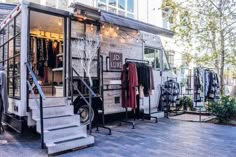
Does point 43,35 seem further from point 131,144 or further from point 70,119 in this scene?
point 131,144

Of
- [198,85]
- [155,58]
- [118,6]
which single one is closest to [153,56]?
[155,58]

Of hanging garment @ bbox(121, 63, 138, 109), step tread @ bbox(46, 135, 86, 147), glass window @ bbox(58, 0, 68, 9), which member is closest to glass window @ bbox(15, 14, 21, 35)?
step tread @ bbox(46, 135, 86, 147)

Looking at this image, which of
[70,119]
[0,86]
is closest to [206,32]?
[70,119]

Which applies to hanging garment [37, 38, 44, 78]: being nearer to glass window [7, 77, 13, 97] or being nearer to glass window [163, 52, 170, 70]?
glass window [7, 77, 13, 97]

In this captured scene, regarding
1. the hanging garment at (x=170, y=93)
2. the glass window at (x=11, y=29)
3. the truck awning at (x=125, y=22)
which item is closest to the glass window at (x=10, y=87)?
the glass window at (x=11, y=29)

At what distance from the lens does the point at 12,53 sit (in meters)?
5.24

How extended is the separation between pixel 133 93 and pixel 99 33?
184 centimetres

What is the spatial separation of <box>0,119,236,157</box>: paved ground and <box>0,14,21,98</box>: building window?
108cm

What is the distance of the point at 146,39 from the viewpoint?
7883mm

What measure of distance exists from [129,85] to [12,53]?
9.62ft

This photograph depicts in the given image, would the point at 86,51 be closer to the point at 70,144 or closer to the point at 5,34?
the point at 5,34

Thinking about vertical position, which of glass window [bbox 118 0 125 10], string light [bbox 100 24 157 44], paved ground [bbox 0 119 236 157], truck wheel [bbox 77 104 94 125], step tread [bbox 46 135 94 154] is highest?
glass window [bbox 118 0 125 10]

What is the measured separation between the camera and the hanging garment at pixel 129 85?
6.20 metres

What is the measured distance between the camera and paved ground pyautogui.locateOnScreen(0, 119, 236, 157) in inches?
155
